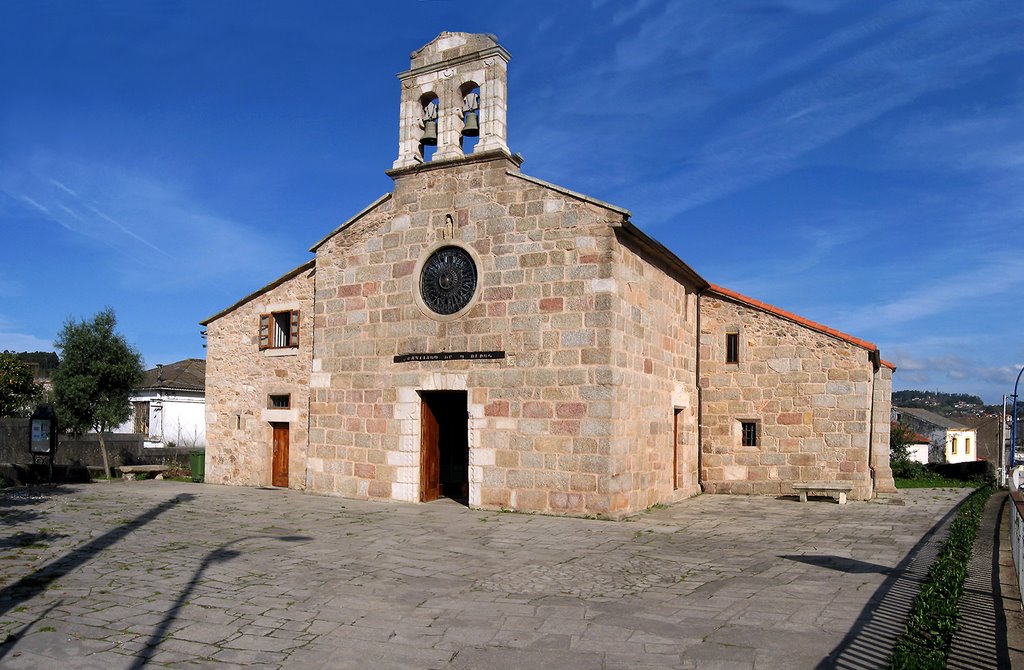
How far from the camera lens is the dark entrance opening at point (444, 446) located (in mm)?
15133

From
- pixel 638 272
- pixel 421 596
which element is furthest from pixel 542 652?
pixel 638 272

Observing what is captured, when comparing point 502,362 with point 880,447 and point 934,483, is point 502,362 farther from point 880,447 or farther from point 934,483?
point 934,483

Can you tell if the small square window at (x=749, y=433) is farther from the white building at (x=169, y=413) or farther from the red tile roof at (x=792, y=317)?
the white building at (x=169, y=413)

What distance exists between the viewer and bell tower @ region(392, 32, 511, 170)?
14.7 m

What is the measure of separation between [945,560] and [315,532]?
8297mm

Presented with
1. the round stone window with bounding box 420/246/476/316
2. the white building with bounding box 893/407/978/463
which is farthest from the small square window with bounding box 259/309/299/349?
the white building with bounding box 893/407/978/463

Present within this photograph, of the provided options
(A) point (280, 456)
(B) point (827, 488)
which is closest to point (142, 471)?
(A) point (280, 456)

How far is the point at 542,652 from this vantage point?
5.80 m

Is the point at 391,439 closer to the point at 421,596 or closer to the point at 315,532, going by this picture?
the point at 315,532

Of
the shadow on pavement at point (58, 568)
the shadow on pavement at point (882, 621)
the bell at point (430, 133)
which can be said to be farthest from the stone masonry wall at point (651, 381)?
the shadow on pavement at point (58, 568)

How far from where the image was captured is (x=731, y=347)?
17906 millimetres

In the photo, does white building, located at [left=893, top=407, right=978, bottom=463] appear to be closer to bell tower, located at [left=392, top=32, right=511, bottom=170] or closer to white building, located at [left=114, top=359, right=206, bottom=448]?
white building, located at [left=114, top=359, right=206, bottom=448]

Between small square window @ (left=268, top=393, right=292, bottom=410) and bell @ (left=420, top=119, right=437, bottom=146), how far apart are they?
664 cm

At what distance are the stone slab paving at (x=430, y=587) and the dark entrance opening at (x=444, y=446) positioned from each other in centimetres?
185
